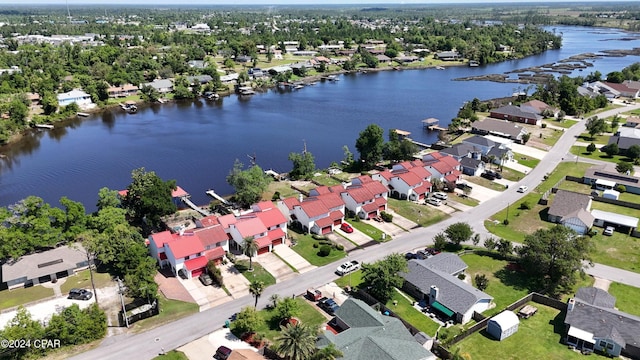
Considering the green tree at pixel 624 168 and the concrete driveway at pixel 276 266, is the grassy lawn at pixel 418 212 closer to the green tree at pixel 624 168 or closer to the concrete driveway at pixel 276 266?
the concrete driveway at pixel 276 266

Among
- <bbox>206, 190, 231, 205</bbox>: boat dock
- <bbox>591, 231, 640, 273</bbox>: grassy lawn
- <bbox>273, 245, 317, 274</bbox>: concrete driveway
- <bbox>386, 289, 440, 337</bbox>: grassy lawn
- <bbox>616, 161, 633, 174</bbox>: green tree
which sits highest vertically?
<bbox>616, 161, 633, 174</bbox>: green tree

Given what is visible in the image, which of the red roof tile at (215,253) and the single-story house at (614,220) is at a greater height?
the red roof tile at (215,253)

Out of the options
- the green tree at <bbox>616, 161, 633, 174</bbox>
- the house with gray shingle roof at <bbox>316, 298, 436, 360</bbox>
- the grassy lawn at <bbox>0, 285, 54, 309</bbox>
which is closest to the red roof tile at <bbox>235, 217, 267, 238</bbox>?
the house with gray shingle roof at <bbox>316, 298, 436, 360</bbox>

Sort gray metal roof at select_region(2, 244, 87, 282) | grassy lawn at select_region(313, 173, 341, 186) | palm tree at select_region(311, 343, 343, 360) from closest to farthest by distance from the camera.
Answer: palm tree at select_region(311, 343, 343, 360) → gray metal roof at select_region(2, 244, 87, 282) → grassy lawn at select_region(313, 173, 341, 186)

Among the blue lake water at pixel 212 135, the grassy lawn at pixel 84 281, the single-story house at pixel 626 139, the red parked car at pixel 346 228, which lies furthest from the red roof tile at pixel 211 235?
the single-story house at pixel 626 139

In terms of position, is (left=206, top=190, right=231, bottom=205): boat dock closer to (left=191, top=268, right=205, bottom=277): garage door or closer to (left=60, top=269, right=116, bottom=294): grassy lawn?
(left=191, top=268, right=205, bottom=277): garage door

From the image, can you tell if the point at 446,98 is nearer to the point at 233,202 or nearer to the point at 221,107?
the point at 221,107

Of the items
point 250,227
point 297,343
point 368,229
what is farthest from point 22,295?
point 368,229
